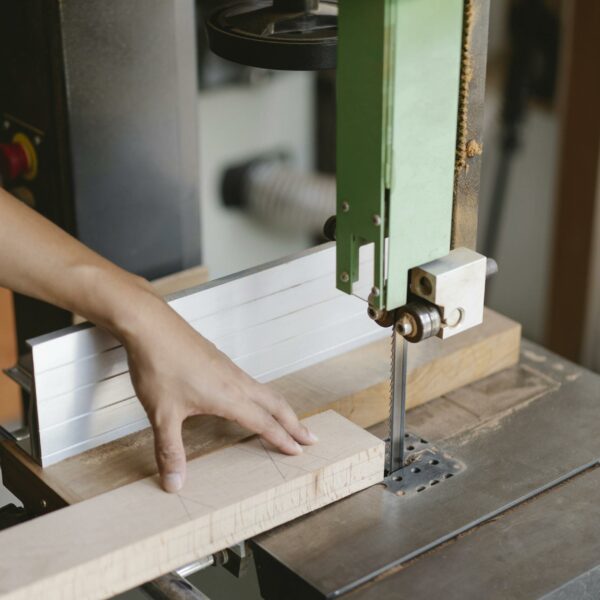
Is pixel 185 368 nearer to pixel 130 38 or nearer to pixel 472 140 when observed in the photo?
pixel 472 140

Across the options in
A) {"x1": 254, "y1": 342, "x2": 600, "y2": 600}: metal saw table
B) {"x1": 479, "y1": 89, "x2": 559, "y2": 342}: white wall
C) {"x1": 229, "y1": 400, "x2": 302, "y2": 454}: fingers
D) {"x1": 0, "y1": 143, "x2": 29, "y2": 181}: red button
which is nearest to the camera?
{"x1": 254, "y1": 342, "x2": 600, "y2": 600}: metal saw table

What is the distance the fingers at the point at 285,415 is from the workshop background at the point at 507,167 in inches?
66.3

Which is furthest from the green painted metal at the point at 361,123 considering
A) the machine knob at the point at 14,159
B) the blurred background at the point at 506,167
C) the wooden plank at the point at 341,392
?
the blurred background at the point at 506,167

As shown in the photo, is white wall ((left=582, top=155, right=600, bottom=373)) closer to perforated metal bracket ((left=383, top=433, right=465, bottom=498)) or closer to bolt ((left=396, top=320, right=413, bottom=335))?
perforated metal bracket ((left=383, top=433, right=465, bottom=498))

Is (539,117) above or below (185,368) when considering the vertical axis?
below

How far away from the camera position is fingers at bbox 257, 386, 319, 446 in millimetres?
1416

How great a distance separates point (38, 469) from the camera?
145 centimetres

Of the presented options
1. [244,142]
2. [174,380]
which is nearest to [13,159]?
[174,380]

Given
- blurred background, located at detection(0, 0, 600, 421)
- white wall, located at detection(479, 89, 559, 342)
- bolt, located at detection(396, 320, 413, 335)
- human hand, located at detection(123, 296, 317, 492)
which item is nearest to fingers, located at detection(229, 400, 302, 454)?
human hand, located at detection(123, 296, 317, 492)

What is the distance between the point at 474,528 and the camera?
4.53 feet

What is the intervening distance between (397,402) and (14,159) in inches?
30.5

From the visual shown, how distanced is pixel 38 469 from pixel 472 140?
27.3 inches

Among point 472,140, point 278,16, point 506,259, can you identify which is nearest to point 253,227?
point 506,259

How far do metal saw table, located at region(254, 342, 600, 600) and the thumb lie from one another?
0.41 feet
